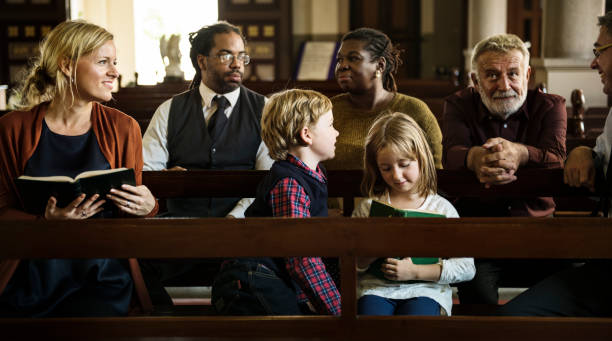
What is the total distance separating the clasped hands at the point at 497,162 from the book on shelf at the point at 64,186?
1222 millimetres

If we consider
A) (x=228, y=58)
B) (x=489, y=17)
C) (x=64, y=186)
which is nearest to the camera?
(x=64, y=186)

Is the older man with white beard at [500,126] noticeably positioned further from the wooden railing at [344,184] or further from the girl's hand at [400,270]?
the girl's hand at [400,270]

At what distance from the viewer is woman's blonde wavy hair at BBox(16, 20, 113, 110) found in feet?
7.35

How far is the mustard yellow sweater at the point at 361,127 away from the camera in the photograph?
3203 millimetres

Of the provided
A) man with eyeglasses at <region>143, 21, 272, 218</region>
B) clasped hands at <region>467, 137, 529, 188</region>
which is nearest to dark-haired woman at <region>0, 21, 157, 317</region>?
man with eyeglasses at <region>143, 21, 272, 218</region>

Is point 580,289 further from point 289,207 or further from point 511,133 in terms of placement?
point 289,207

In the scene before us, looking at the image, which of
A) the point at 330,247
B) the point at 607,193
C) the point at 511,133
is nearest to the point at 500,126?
the point at 511,133

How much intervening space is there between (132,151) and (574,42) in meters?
7.57

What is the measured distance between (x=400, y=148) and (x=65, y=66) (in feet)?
3.82

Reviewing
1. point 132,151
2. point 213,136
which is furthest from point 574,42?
point 132,151

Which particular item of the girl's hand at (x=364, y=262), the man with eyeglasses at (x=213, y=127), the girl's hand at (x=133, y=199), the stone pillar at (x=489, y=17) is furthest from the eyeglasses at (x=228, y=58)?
the stone pillar at (x=489, y=17)

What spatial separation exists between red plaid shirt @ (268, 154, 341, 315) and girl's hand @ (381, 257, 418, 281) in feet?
0.58

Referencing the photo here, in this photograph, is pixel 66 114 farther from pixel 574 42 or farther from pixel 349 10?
pixel 349 10

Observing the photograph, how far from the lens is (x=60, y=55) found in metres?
2.25
